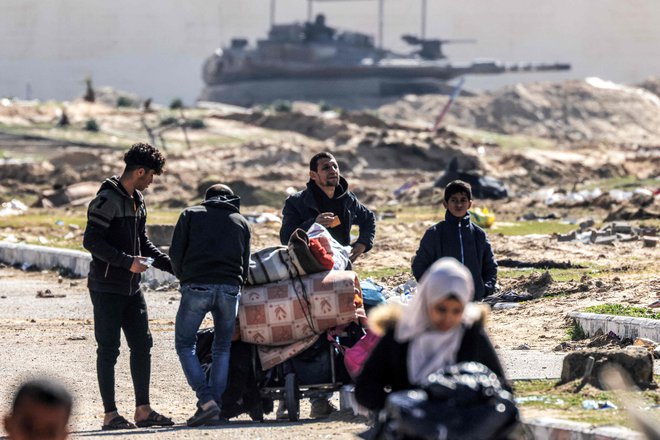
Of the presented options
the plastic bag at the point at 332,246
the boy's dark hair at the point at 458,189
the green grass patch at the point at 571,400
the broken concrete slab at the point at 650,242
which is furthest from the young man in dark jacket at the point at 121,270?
the broken concrete slab at the point at 650,242

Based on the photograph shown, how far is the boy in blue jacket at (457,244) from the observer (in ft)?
30.6

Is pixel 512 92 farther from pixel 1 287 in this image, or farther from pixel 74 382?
pixel 74 382

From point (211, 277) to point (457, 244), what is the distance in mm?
1555

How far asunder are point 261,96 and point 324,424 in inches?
4005

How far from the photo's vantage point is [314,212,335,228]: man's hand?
10234 mm

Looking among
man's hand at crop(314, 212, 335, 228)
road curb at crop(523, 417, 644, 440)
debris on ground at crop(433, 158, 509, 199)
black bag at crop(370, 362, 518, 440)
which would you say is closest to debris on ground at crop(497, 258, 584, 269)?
man's hand at crop(314, 212, 335, 228)

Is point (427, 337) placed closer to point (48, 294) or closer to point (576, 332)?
point (576, 332)

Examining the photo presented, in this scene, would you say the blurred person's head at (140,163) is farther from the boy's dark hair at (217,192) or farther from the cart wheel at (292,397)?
the cart wheel at (292,397)

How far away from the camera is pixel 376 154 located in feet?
→ 158

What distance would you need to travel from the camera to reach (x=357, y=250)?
10.6 meters

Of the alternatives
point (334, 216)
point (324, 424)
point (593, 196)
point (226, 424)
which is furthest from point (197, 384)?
point (593, 196)

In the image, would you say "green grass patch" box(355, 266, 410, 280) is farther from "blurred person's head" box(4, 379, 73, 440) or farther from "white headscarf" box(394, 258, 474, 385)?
"blurred person's head" box(4, 379, 73, 440)

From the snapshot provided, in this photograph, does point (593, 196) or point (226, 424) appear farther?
point (593, 196)

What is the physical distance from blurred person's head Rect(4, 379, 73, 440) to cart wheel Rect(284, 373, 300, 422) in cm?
499
